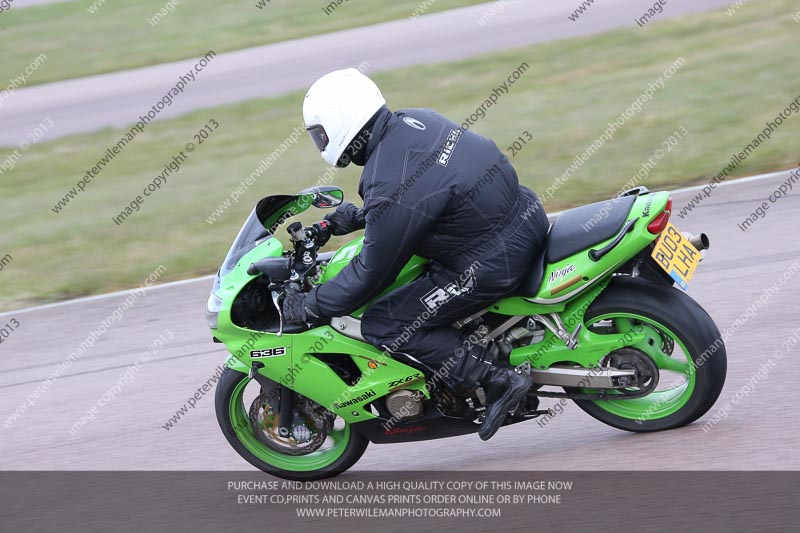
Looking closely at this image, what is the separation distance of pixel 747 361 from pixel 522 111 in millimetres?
7487

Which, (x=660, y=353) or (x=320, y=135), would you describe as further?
(x=660, y=353)

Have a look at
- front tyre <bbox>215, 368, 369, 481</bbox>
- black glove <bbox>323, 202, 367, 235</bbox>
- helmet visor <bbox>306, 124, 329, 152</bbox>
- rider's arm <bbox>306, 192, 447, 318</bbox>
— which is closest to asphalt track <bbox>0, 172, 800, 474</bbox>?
front tyre <bbox>215, 368, 369, 481</bbox>

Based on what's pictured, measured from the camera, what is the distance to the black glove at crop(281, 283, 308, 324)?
16.2 feet

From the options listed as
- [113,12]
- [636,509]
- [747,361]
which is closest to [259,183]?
[747,361]

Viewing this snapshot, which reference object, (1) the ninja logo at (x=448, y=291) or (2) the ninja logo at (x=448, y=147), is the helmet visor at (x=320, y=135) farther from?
(1) the ninja logo at (x=448, y=291)

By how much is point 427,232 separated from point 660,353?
4.27ft

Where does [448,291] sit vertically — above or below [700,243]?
below

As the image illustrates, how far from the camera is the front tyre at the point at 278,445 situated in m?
5.43

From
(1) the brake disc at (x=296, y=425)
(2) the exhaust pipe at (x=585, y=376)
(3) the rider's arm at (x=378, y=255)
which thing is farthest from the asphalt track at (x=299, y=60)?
(2) the exhaust pipe at (x=585, y=376)

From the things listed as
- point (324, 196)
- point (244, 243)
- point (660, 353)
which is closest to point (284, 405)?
point (244, 243)

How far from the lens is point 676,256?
4871mm

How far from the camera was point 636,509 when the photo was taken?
440 centimetres

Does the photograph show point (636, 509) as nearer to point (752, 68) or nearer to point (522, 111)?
point (522, 111)

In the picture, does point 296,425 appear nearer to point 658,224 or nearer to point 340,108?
point 340,108
